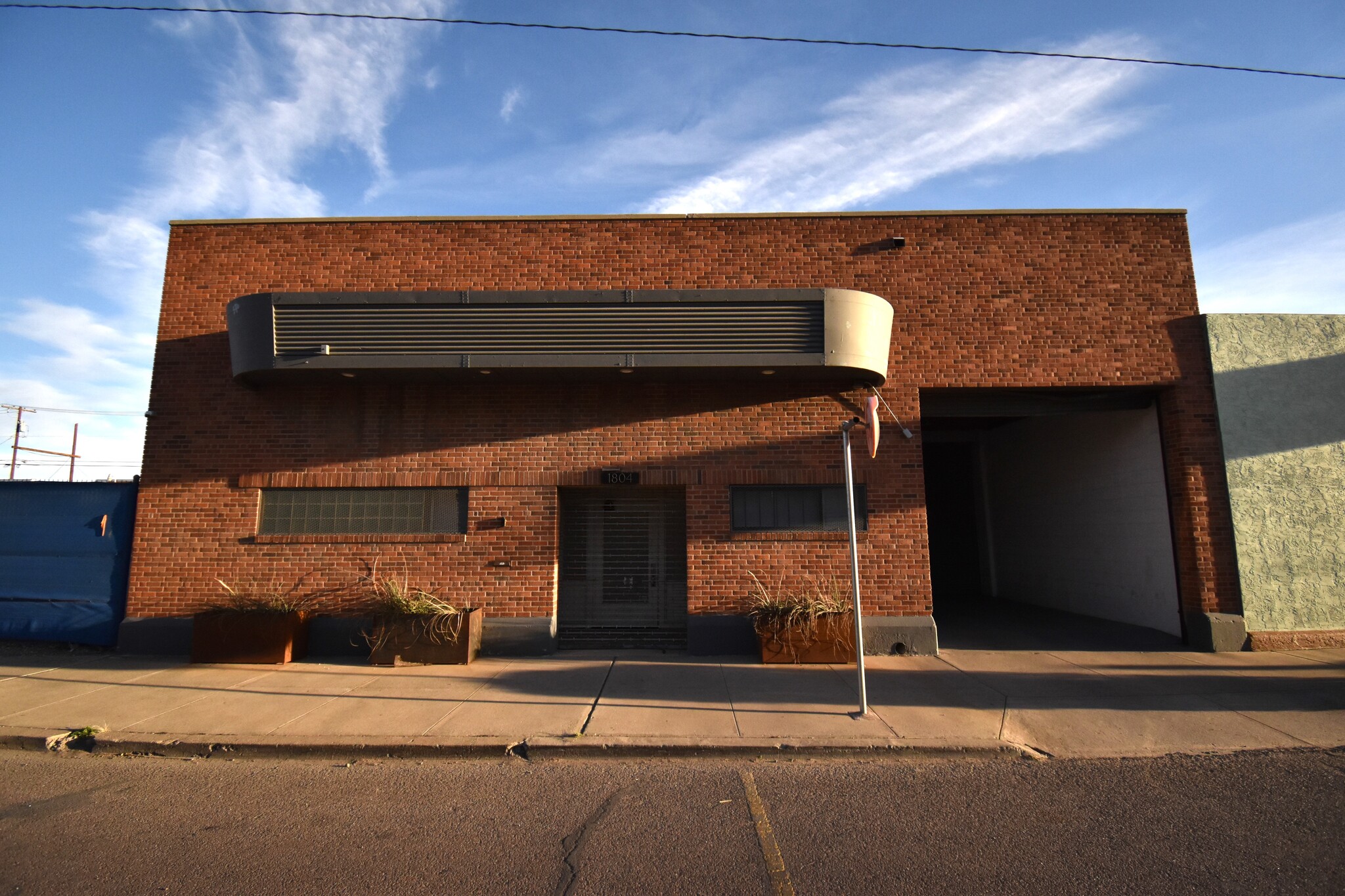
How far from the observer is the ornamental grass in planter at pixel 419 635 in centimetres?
901

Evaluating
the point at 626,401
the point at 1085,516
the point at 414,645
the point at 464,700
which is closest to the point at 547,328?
the point at 626,401

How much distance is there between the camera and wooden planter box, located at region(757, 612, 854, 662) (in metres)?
8.92

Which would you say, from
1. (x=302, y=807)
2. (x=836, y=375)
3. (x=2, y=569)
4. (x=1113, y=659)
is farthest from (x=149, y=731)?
(x=1113, y=659)

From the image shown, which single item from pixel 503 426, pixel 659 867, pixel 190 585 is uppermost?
pixel 503 426

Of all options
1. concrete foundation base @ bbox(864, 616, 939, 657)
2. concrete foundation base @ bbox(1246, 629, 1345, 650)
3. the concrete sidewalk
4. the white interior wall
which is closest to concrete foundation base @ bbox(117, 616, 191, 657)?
the concrete sidewalk

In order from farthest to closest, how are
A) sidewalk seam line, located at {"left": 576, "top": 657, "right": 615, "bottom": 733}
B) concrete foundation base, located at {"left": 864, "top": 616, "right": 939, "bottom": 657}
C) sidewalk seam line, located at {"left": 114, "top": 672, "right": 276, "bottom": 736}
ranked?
concrete foundation base, located at {"left": 864, "top": 616, "right": 939, "bottom": 657} → sidewalk seam line, located at {"left": 114, "top": 672, "right": 276, "bottom": 736} → sidewalk seam line, located at {"left": 576, "top": 657, "right": 615, "bottom": 733}

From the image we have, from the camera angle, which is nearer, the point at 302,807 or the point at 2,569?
the point at 302,807

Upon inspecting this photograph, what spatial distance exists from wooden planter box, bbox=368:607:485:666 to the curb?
2.97 metres

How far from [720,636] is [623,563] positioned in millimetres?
1827

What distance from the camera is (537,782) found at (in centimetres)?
525

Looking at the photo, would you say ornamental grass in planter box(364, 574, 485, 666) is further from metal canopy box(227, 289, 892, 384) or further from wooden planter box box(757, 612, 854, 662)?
wooden planter box box(757, 612, 854, 662)

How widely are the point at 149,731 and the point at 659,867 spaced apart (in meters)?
5.08

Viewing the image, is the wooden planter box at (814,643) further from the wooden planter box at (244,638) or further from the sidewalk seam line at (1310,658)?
the wooden planter box at (244,638)

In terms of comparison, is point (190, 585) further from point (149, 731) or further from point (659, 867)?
point (659, 867)
